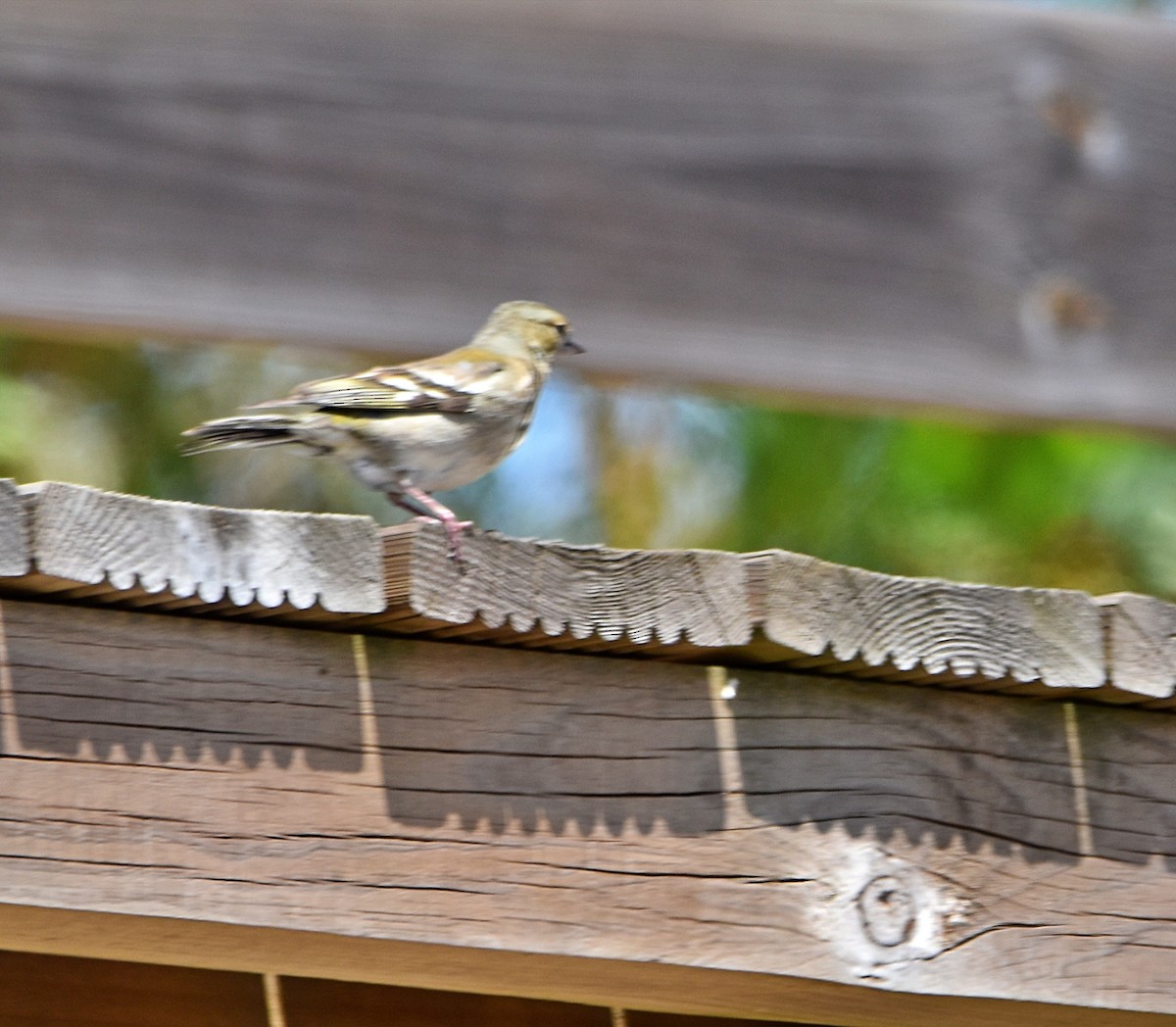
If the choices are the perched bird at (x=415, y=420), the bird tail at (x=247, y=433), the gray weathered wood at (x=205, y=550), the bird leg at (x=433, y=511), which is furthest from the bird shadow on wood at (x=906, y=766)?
the bird tail at (x=247, y=433)

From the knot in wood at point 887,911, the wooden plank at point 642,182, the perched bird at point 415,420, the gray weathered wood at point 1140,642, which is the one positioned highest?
the perched bird at point 415,420

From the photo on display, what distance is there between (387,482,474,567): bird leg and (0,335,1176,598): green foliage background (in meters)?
0.70

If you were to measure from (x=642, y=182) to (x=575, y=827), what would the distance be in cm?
74

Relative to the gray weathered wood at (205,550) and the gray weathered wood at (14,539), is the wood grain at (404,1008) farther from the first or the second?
the gray weathered wood at (14,539)

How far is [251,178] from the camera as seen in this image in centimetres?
171

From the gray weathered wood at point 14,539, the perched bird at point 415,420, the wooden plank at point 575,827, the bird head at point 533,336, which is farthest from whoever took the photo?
the perched bird at point 415,420

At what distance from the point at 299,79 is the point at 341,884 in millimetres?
875

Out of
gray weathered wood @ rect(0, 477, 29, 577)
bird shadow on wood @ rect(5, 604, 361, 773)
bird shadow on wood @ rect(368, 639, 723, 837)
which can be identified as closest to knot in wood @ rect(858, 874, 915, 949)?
bird shadow on wood @ rect(368, 639, 723, 837)

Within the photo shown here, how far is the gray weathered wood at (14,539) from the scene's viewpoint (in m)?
1.65

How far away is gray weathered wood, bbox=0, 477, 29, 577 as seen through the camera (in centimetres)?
165

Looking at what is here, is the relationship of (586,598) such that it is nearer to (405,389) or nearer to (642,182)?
(642,182)

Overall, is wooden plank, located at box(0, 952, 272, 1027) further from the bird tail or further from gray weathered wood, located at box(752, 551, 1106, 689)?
the bird tail

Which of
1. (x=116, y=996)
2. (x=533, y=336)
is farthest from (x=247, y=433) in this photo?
(x=116, y=996)

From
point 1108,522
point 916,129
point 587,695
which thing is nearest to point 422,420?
point 587,695
